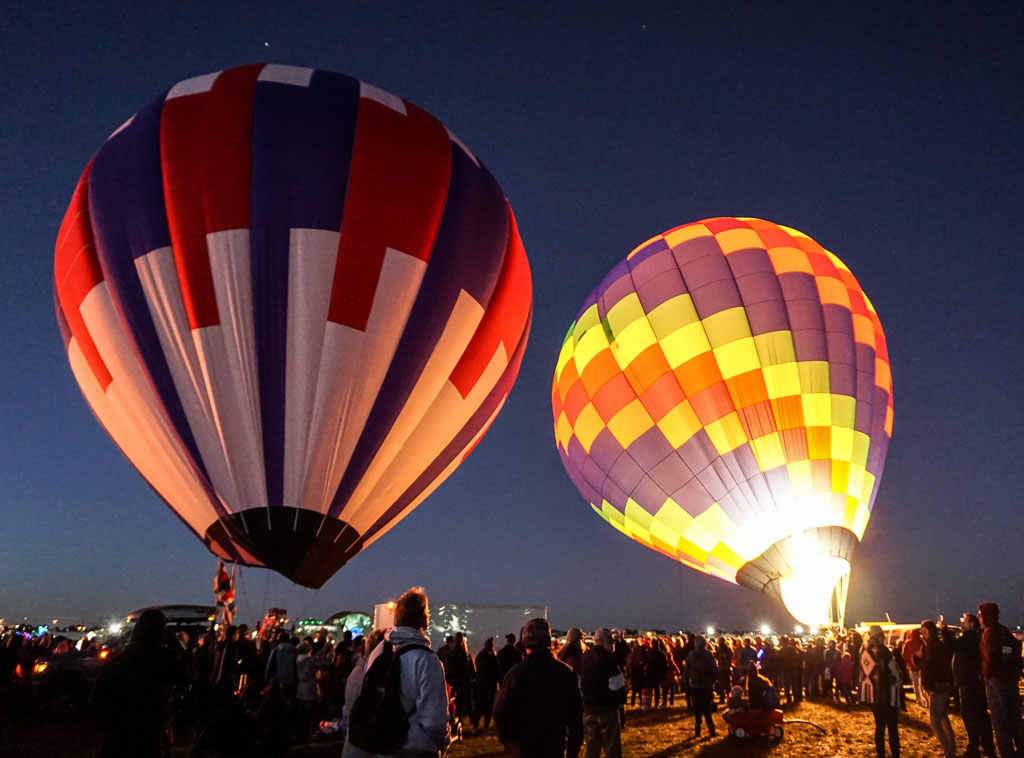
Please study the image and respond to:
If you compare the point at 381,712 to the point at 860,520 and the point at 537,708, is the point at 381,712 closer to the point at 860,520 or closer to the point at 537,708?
the point at 537,708

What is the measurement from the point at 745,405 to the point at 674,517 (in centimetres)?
279

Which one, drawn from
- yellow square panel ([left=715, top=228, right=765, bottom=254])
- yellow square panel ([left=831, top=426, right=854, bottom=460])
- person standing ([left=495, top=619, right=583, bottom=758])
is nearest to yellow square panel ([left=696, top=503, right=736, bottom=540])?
yellow square panel ([left=831, top=426, right=854, bottom=460])

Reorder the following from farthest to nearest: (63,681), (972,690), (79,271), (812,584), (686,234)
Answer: (686,234) < (812,584) < (63,681) < (79,271) < (972,690)

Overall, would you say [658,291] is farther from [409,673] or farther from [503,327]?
[409,673]

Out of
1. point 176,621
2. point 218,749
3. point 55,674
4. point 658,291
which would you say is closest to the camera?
point 218,749

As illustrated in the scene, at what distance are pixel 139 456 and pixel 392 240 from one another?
377 centimetres

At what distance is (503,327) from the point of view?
9.47 metres

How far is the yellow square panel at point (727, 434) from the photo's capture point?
42.6ft

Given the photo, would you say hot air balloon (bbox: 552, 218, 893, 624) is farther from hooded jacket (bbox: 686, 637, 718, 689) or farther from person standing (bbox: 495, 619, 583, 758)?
person standing (bbox: 495, 619, 583, 758)

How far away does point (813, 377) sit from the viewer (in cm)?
1326

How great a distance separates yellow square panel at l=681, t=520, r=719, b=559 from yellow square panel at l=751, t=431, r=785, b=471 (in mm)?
1838

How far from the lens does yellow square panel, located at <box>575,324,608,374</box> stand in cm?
1516

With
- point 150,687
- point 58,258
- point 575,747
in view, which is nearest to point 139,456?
point 58,258

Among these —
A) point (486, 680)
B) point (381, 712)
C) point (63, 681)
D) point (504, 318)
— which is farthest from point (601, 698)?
point (63, 681)
